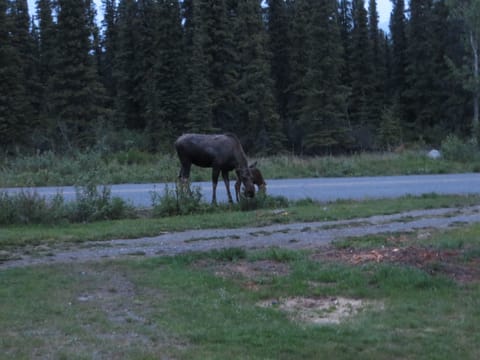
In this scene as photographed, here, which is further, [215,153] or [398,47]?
[398,47]

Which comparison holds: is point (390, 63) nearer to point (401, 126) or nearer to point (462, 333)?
point (401, 126)

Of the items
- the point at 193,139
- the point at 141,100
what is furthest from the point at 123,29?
the point at 193,139

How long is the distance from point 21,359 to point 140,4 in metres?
57.8

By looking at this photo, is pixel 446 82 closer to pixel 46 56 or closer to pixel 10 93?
pixel 46 56

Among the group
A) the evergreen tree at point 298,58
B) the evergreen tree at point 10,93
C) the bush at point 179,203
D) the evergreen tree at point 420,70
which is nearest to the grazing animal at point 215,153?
the bush at point 179,203

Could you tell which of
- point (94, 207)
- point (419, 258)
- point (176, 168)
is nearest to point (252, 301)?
point (419, 258)

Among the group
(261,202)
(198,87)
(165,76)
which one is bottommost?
(261,202)

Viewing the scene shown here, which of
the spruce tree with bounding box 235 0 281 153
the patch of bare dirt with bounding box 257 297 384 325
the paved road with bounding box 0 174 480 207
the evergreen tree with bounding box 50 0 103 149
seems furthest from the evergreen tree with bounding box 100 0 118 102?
the patch of bare dirt with bounding box 257 297 384 325

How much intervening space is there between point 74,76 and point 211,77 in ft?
36.6

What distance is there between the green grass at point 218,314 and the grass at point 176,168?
1459cm

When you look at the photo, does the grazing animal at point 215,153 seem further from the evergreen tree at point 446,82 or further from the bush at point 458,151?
the evergreen tree at point 446,82

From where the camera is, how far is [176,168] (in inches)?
1079

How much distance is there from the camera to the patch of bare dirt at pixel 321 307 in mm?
7328

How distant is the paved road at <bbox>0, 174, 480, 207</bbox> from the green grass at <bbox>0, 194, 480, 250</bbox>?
1846 millimetres
